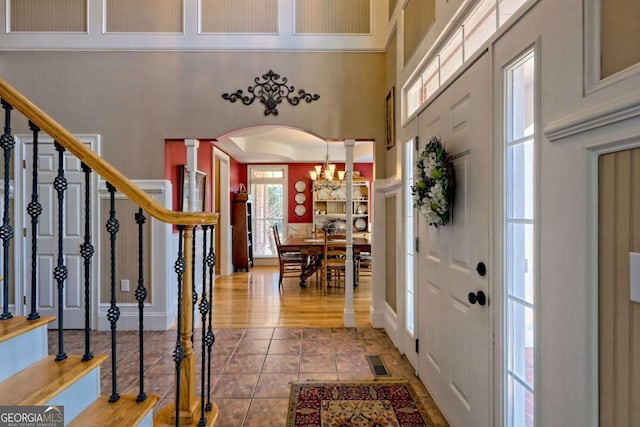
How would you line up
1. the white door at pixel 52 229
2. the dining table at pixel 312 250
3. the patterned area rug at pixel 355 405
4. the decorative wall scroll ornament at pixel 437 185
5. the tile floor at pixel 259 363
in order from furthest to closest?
the dining table at pixel 312 250, the white door at pixel 52 229, the tile floor at pixel 259 363, the patterned area rug at pixel 355 405, the decorative wall scroll ornament at pixel 437 185

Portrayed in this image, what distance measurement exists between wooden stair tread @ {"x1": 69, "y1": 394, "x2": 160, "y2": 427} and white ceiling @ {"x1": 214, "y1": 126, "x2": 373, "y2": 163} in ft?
16.9

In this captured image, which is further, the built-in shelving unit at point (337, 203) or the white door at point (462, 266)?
the built-in shelving unit at point (337, 203)

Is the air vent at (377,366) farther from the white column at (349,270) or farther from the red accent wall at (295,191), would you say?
the red accent wall at (295,191)

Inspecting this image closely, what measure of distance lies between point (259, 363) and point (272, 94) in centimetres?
276

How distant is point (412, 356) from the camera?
2.77m

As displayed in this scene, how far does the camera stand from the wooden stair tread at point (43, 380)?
4.09 feet

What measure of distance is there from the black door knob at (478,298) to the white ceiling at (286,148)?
5.11 m

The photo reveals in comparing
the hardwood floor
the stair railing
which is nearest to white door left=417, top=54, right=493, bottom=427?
the stair railing

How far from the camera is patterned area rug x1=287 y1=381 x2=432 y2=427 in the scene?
210 cm

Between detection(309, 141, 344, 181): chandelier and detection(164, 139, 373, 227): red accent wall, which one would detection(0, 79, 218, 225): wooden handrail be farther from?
detection(309, 141, 344, 181): chandelier

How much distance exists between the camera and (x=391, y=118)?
348 centimetres

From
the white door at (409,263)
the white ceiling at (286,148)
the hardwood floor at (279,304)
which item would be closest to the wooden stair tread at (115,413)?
the white door at (409,263)

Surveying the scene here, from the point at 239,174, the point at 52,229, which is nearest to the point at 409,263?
the point at 52,229

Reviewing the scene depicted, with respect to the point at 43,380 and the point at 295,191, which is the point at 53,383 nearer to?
the point at 43,380
